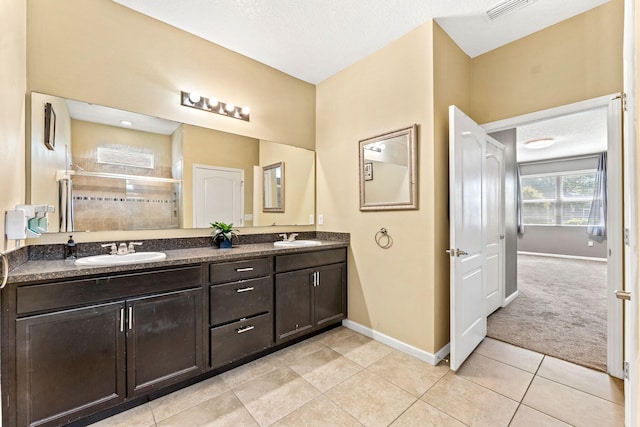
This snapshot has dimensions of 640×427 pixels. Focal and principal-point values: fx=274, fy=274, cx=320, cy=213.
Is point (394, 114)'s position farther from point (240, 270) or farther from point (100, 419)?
point (100, 419)

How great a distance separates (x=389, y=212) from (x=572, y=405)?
1746 millimetres

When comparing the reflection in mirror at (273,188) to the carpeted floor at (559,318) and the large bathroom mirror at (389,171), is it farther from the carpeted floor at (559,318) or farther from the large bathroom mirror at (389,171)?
the carpeted floor at (559,318)

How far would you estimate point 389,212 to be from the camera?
2.55m

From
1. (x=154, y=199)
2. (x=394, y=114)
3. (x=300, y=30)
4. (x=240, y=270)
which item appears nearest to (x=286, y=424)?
(x=240, y=270)

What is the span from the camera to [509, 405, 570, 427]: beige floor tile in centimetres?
157

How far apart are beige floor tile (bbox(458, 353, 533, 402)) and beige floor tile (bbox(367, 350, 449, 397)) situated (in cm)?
19

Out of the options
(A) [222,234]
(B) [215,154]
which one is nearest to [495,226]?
(A) [222,234]

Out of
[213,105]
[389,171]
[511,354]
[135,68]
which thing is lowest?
[511,354]

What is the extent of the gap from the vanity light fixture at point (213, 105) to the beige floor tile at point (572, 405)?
3187mm

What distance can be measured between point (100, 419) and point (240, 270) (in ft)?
3.74

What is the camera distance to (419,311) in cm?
233

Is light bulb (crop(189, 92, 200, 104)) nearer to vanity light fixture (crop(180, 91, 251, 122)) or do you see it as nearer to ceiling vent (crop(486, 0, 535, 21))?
vanity light fixture (crop(180, 91, 251, 122))

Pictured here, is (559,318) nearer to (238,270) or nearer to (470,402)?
(470,402)

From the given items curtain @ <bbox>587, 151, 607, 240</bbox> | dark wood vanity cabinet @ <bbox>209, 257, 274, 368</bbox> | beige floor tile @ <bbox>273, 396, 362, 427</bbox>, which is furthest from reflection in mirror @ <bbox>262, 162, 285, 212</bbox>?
curtain @ <bbox>587, 151, 607, 240</bbox>
